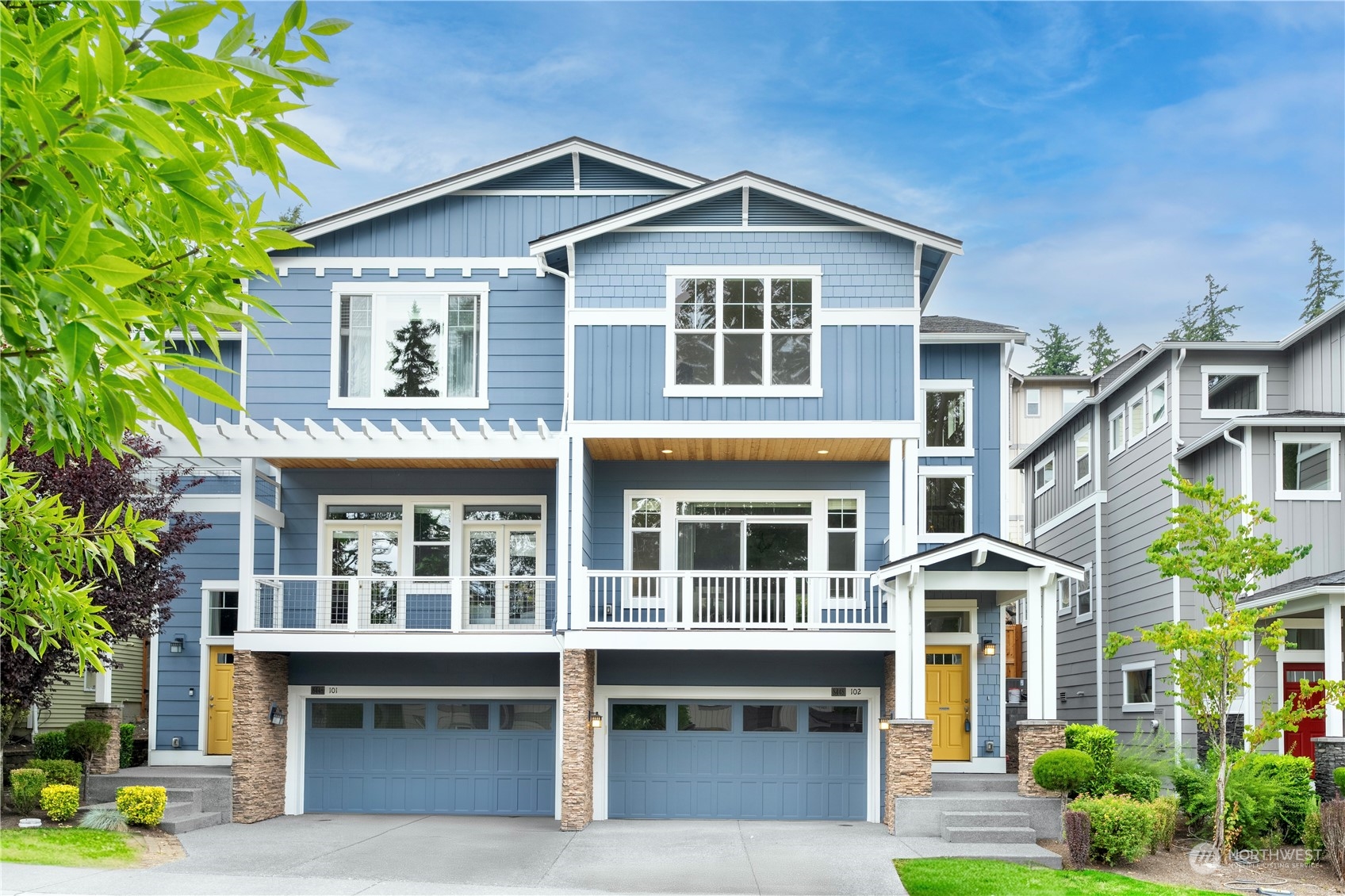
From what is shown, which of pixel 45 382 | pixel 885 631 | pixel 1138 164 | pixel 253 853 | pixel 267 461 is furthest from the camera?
pixel 1138 164

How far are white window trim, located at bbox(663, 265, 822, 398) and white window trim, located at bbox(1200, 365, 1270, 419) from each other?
6734 millimetres

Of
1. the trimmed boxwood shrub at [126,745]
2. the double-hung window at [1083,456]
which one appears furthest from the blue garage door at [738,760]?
the double-hung window at [1083,456]

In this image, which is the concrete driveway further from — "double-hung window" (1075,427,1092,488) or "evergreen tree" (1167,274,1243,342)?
"evergreen tree" (1167,274,1243,342)

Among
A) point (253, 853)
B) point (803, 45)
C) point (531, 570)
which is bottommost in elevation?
point (253, 853)

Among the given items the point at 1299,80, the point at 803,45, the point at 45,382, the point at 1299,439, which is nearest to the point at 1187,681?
the point at 1299,439

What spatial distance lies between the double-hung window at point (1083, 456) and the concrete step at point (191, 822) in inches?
664

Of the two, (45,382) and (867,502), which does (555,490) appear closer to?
(867,502)

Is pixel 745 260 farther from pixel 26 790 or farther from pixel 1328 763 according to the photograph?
pixel 26 790

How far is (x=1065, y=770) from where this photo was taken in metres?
16.3

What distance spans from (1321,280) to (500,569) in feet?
150

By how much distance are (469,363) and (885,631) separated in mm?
7684

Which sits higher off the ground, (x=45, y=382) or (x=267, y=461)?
(x=267, y=461)

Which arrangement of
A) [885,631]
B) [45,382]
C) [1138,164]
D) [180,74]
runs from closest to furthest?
[180,74]
[45,382]
[885,631]
[1138,164]

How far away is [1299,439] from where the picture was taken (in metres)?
18.8
